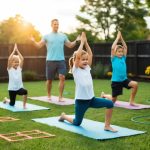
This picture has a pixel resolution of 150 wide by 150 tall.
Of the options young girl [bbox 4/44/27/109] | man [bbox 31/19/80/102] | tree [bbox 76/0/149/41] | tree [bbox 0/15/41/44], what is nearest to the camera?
young girl [bbox 4/44/27/109]

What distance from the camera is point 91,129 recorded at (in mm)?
6188

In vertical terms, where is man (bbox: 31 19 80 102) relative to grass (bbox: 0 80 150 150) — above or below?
above

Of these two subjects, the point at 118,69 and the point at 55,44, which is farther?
the point at 55,44

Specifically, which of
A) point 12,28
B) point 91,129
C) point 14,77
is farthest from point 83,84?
point 12,28

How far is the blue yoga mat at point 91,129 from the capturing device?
572cm

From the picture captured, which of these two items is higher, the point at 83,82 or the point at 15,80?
the point at 83,82

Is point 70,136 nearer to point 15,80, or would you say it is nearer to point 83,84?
point 83,84

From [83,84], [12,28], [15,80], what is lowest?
[15,80]

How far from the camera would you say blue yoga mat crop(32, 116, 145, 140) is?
5.72m

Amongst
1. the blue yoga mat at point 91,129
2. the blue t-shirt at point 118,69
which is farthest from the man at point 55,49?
the blue yoga mat at point 91,129

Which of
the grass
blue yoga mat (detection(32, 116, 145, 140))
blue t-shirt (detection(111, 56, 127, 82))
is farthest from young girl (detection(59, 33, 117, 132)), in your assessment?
blue t-shirt (detection(111, 56, 127, 82))

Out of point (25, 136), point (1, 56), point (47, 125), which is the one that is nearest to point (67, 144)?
point (25, 136)

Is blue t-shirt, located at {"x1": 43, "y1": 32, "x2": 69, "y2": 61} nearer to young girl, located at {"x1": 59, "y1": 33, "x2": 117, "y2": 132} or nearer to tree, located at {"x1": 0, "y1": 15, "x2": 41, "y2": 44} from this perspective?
young girl, located at {"x1": 59, "y1": 33, "x2": 117, "y2": 132}

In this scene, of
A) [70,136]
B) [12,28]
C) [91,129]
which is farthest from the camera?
[12,28]
